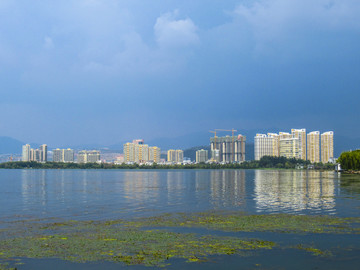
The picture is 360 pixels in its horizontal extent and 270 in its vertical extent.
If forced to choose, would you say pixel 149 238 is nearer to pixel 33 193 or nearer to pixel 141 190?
pixel 33 193

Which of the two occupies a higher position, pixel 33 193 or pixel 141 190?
pixel 33 193

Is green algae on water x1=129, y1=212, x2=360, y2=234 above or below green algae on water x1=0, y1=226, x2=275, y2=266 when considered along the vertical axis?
below

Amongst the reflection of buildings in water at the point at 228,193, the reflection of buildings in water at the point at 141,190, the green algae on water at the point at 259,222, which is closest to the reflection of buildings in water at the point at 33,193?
the reflection of buildings in water at the point at 141,190

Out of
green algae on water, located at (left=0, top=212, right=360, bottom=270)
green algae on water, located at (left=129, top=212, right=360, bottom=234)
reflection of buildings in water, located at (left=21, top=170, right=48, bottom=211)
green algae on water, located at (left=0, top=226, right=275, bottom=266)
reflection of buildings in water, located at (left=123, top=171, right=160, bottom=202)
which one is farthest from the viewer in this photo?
reflection of buildings in water, located at (left=123, top=171, right=160, bottom=202)

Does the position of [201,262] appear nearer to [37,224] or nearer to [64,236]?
[64,236]

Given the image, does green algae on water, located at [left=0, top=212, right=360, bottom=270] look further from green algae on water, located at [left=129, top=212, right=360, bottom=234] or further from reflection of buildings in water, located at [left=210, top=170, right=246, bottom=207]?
reflection of buildings in water, located at [left=210, top=170, right=246, bottom=207]

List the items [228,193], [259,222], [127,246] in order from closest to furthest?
[127,246], [259,222], [228,193]

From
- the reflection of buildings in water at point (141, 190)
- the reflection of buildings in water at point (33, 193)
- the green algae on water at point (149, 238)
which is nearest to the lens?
the green algae on water at point (149, 238)

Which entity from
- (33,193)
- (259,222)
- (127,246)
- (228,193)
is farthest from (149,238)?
(33,193)

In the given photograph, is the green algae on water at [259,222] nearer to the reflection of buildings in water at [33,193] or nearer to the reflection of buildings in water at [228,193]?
the reflection of buildings in water at [228,193]

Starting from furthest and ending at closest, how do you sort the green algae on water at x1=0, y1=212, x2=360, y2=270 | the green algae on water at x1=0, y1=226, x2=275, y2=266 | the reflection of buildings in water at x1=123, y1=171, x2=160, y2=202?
the reflection of buildings in water at x1=123, y1=171, x2=160, y2=202, the green algae on water at x1=0, y1=212, x2=360, y2=270, the green algae on water at x1=0, y1=226, x2=275, y2=266

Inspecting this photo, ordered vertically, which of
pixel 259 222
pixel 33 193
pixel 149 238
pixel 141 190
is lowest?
pixel 141 190

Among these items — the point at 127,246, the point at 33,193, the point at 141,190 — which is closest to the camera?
the point at 127,246

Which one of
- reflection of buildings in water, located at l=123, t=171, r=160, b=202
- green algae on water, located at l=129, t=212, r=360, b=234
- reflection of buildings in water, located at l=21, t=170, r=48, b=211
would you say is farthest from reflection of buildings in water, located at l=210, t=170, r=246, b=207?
reflection of buildings in water, located at l=21, t=170, r=48, b=211
